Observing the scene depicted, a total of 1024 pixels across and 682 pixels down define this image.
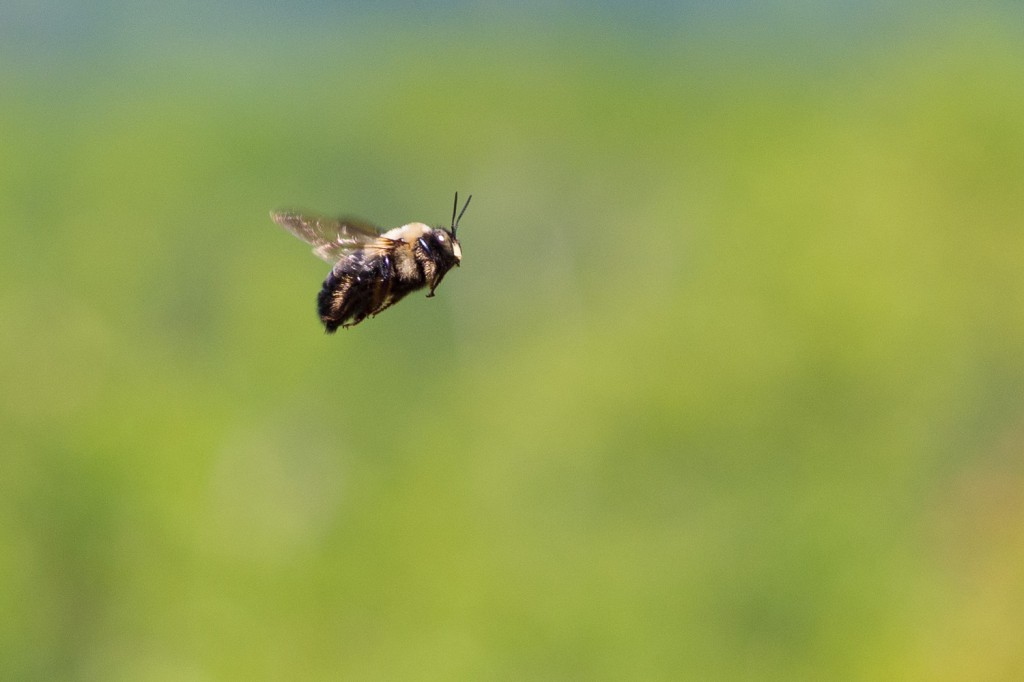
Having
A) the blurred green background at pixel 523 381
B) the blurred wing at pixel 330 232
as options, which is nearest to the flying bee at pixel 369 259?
the blurred wing at pixel 330 232

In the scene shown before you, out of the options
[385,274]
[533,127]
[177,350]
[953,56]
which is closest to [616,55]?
[533,127]

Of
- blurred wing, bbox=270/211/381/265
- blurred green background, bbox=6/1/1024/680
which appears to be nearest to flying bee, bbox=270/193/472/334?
blurred wing, bbox=270/211/381/265

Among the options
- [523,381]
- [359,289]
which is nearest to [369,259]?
[359,289]

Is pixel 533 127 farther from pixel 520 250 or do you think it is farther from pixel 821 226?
pixel 821 226

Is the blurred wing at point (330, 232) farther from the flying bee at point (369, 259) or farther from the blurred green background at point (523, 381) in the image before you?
the blurred green background at point (523, 381)

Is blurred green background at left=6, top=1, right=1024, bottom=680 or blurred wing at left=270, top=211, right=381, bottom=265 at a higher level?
blurred green background at left=6, top=1, right=1024, bottom=680

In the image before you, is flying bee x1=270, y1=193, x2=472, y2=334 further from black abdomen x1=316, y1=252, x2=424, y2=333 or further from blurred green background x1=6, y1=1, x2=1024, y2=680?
blurred green background x1=6, y1=1, x2=1024, y2=680

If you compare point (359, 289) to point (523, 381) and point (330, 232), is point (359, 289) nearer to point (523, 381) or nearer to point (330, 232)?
point (330, 232)
